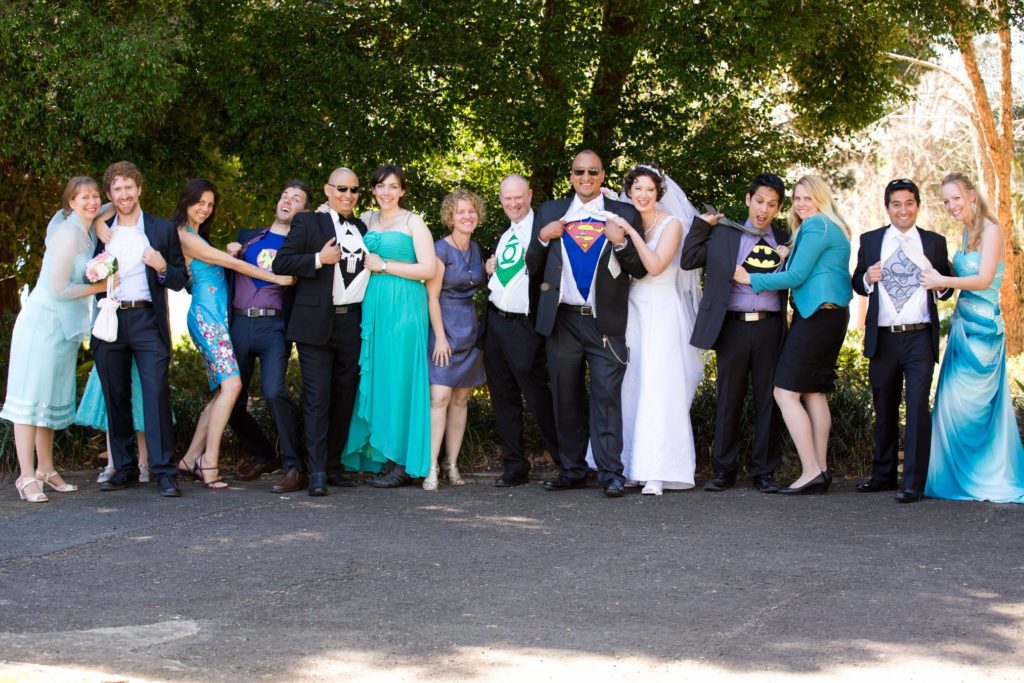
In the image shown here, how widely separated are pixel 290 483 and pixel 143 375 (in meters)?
1.19

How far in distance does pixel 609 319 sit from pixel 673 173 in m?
2.62

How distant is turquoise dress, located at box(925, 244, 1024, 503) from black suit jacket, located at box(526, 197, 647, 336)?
206cm

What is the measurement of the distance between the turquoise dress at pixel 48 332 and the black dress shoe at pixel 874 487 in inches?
205

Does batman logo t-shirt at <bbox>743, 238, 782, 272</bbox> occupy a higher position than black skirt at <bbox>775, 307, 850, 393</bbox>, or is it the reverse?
batman logo t-shirt at <bbox>743, 238, 782, 272</bbox>

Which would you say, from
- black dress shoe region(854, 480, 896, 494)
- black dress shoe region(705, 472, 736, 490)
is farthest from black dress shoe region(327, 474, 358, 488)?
black dress shoe region(854, 480, 896, 494)

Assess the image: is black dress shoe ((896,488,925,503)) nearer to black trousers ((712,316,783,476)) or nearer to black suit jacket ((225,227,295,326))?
black trousers ((712,316,783,476))

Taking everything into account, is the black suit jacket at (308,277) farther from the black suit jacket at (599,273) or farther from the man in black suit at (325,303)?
the black suit jacket at (599,273)

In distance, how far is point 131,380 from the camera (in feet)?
26.7

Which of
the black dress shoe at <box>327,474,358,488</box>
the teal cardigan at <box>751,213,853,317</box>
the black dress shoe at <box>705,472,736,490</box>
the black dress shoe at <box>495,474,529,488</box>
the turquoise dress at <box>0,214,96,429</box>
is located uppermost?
the teal cardigan at <box>751,213,853,317</box>

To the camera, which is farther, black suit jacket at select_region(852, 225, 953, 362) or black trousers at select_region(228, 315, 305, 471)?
black trousers at select_region(228, 315, 305, 471)

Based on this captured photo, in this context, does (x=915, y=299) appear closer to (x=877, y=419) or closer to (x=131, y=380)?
(x=877, y=419)

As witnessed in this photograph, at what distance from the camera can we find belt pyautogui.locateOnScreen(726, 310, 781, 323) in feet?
26.0

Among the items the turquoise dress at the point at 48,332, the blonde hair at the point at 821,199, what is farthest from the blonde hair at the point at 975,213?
the turquoise dress at the point at 48,332

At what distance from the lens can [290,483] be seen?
807 centimetres
